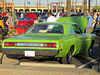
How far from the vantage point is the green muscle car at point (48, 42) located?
9.38 metres

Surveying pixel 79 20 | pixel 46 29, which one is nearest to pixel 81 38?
pixel 46 29

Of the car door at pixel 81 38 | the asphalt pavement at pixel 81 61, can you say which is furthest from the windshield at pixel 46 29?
the asphalt pavement at pixel 81 61

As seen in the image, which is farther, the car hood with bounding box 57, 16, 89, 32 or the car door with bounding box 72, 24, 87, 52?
the car hood with bounding box 57, 16, 89, 32

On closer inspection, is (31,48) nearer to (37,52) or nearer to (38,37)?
(37,52)

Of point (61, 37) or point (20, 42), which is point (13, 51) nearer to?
point (20, 42)

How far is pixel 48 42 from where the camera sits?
939 centimetres

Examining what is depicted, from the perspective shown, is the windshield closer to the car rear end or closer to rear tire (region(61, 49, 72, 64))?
rear tire (region(61, 49, 72, 64))

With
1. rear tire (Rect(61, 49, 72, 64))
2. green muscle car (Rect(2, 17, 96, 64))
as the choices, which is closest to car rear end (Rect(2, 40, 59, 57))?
green muscle car (Rect(2, 17, 96, 64))

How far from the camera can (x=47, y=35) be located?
1036 cm

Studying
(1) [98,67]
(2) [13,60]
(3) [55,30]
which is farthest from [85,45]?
(1) [98,67]

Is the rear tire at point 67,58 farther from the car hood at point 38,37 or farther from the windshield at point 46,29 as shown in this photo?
the windshield at point 46,29

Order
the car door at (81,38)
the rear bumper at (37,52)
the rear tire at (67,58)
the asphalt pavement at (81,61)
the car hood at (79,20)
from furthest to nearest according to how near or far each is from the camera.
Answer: the car hood at (79,20)
the car door at (81,38)
the asphalt pavement at (81,61)
the rear tire at (67,58)
the rear bumper at (37,52)

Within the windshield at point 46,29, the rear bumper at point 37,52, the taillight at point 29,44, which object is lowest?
the rear bumper at point 37,52

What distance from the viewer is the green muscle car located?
30.8 feet
